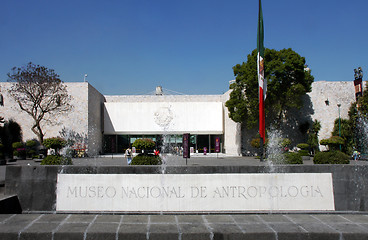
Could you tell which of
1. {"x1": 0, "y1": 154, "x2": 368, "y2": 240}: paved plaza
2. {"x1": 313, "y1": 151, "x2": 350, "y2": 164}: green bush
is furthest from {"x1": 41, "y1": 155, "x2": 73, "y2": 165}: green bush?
{"x1": 313, "y1": 151, "x2": 350, "y2": 164}: green bush

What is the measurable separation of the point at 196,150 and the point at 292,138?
454 inches

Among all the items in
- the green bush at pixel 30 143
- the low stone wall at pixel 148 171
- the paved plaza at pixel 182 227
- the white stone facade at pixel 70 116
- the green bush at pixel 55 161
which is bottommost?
the paved plaza at pixel 182 227

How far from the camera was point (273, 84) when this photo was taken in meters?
28.3

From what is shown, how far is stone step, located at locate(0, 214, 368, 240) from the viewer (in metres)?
3.71

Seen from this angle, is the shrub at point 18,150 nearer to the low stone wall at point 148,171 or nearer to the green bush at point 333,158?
the low stone wall at point 148,171

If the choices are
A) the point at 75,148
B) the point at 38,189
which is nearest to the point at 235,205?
the point at 38,189

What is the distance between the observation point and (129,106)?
36.6 metres

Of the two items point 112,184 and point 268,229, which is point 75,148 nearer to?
point 112,184

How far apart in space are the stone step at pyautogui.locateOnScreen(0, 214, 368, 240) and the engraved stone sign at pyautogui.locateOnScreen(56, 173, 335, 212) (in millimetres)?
1010

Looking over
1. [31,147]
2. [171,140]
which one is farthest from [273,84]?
[31,147]

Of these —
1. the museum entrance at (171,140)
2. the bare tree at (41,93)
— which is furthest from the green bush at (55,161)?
the museum entrance at (171,140)

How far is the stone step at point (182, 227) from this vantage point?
3711 mm

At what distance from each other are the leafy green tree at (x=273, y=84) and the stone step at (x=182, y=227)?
25210 millimetres

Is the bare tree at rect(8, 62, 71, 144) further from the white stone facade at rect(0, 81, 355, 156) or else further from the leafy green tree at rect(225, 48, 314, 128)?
the leafy green tree at rect(225, 48, 314, 128)
